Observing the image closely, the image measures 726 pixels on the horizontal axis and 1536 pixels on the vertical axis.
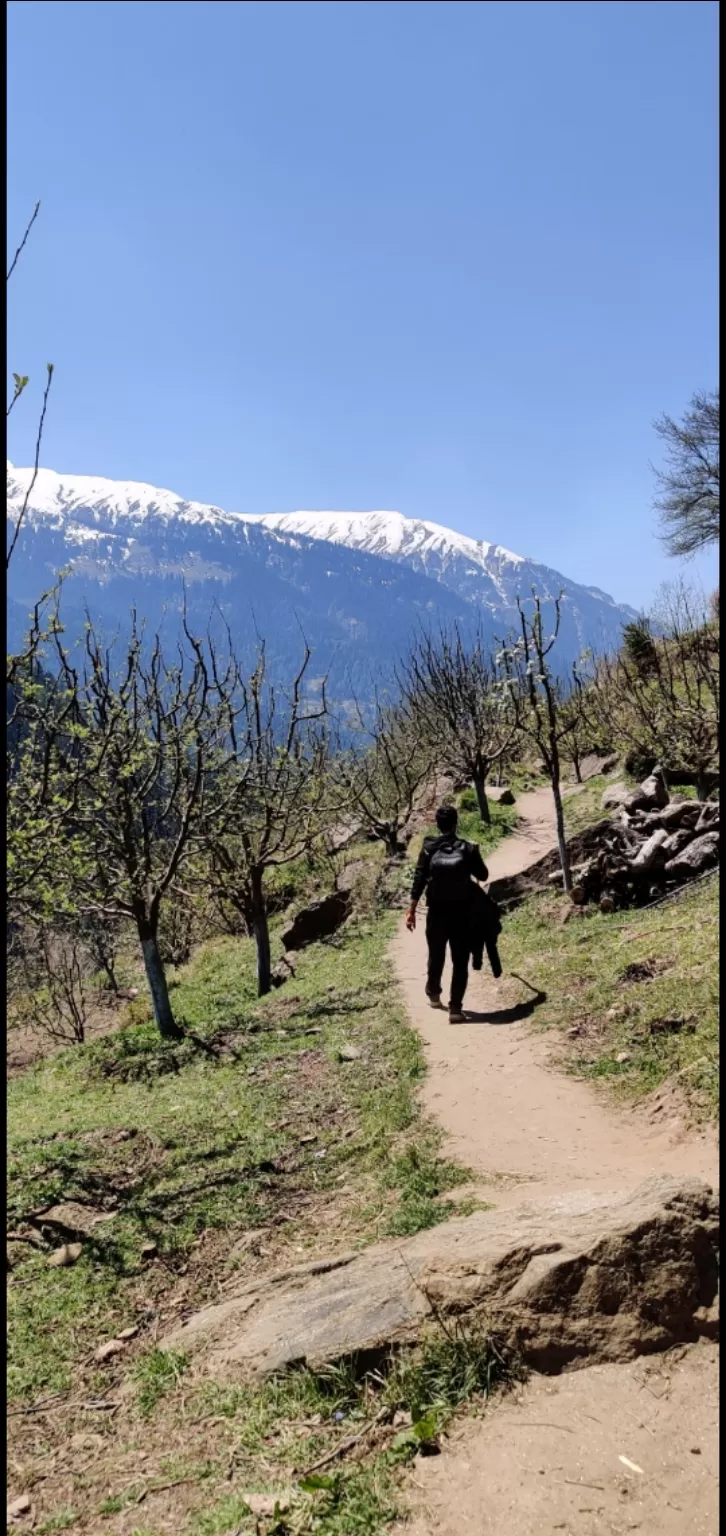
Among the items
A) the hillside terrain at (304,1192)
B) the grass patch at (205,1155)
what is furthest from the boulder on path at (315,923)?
the hillside terrain at (304,1192)

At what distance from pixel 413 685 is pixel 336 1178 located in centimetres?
2850

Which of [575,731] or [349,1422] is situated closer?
[349,1422]

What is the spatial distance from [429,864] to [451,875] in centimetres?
45

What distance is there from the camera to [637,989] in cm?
877

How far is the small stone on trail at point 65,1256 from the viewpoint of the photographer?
19.9 feet

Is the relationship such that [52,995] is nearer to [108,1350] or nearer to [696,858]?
[696,858]

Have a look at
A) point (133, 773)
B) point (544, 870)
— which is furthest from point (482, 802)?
point (133, 773)

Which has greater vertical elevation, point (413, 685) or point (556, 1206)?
point (413, 685)

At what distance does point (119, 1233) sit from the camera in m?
6.32

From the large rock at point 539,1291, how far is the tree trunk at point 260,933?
11388 millimetres

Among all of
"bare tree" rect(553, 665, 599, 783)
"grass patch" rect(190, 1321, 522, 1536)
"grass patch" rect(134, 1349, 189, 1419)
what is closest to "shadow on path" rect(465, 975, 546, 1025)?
"grass patch" rect(134, 1349, 189, 1419)

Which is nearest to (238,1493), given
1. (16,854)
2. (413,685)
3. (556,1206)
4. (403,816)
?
(556,1206)

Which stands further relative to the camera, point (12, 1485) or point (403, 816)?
point (403, 816)

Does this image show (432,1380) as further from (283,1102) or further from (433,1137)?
(283,1102)
